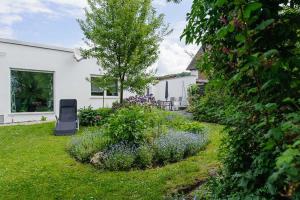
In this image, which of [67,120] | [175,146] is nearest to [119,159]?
[175,146]

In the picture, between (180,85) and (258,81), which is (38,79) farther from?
(258,81)

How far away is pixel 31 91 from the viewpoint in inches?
637

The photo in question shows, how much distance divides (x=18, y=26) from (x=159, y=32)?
8.13 m

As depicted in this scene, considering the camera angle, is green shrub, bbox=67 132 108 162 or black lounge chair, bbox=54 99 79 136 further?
black lounge chair, bbox=54 99 79 136

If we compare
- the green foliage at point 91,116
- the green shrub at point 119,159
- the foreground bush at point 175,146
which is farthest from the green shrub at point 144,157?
the green foliage at point 91,116

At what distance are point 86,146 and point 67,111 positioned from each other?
5.16 metres

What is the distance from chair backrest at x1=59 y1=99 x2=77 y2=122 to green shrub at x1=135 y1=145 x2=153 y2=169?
20.1 ft

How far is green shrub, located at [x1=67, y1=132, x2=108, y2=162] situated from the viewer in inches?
297

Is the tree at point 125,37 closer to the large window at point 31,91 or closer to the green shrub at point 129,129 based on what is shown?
the large window at point 31,91

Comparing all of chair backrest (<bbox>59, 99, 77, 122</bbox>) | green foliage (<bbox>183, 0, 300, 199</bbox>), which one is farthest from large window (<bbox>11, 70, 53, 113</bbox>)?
green foliage (<bbox>183, 0, 300, 199</bbox>)

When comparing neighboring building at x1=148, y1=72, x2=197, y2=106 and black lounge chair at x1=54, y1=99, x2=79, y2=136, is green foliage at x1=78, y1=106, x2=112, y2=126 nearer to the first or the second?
black lounge chair at x1=54, y1=99, x2=79, y2=136

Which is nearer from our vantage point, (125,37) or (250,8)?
(250,8)

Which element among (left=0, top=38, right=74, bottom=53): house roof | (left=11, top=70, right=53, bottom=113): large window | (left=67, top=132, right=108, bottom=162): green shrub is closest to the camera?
(left=67, top=132, right=108, bottom=162): green shrub

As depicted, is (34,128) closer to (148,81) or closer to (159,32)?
(148,81)
